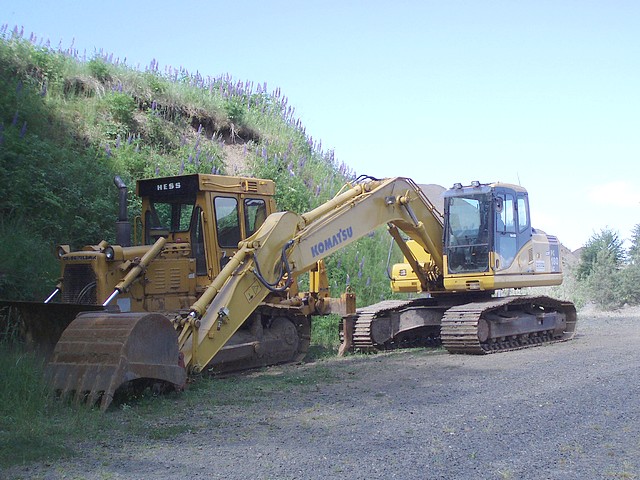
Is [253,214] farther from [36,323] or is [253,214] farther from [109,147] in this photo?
[109,147]

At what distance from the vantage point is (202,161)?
1911 centimetres

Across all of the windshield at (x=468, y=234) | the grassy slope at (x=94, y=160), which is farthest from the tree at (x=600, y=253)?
the windshield at (x=468, y=234)

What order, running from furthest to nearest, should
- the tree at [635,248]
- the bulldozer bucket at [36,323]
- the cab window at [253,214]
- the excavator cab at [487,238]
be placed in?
the tree at [635,248] → the excavator cab at [487,238] → the cab window at [253,214] → the bulldozer bucket at [36,323]

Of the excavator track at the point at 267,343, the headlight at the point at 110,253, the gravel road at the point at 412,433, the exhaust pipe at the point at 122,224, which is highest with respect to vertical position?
the exhaust pipe at the point at 122,224

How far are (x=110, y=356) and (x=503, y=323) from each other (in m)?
8.15

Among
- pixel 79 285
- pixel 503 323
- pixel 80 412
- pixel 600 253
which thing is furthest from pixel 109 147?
pixel 600 253

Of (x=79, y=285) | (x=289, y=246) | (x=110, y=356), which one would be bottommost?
(x=110, y=356)

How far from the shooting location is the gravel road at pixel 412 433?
5.68 meters

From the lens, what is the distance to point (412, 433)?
6844mm

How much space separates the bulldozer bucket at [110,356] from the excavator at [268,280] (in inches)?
0.6

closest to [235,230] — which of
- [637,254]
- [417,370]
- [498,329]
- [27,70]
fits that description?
[417,370]

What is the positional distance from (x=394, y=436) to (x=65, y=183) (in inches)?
405

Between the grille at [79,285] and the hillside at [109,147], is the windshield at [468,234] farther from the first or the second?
the grille at [79,285]

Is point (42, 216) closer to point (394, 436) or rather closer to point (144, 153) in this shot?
point (144, 153)
